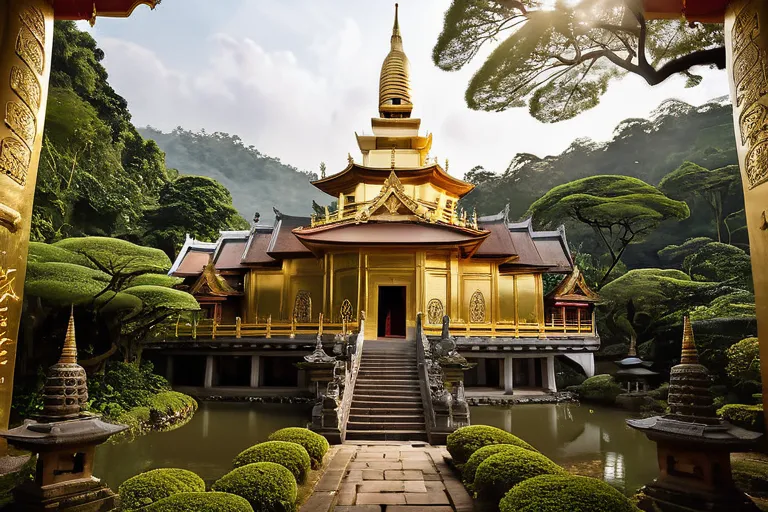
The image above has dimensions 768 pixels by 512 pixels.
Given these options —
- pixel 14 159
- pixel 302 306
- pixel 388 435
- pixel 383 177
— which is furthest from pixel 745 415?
pixel 302 306

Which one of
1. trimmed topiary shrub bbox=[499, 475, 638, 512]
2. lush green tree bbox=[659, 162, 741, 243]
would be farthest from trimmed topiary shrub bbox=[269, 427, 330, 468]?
lush green tree bbox=[659, 162, 741, 243]

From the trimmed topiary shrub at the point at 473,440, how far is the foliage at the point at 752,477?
2.66 metres

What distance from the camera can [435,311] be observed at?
775 inches

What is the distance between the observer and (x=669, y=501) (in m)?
4.71

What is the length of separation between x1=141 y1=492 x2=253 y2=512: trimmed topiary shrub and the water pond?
18.3 feet

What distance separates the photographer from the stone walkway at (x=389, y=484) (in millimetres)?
5848

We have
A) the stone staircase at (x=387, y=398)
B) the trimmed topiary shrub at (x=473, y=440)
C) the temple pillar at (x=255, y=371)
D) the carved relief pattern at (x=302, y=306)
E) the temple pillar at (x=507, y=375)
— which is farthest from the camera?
the carved relief pattern at (x=302, y=306)

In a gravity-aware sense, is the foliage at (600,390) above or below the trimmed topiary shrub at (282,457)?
below

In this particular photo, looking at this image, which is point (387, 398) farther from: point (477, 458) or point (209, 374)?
point (209, 374)

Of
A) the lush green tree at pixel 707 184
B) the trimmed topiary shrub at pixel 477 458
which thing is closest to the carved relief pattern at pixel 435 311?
the trimmed topiary shrub at pixel 477 458

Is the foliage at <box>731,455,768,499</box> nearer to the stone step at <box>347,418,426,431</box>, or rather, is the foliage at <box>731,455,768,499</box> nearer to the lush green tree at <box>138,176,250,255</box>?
the stone step at <box>347,418,426,431</box>

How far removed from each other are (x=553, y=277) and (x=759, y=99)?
2560cm

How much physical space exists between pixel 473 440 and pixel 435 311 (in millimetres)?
12468

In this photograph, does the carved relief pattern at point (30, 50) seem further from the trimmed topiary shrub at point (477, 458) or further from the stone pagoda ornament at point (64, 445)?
the trimmed topiary shrub at point (477, 458)
